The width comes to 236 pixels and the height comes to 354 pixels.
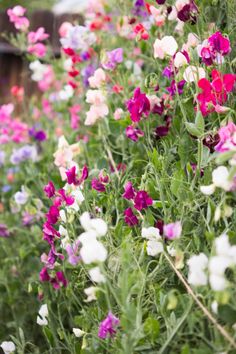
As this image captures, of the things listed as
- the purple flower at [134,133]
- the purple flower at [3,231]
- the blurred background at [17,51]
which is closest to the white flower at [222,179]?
the purple flower at [134,133]

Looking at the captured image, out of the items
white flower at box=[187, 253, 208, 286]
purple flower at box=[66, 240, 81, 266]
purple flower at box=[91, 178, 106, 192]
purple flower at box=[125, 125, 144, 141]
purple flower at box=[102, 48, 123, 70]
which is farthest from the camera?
purple flower at box=[102, 48, 123, 70]

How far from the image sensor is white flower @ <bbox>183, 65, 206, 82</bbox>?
1.24 metres

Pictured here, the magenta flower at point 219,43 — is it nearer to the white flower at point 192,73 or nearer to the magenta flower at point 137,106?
the white flower at point 192,73

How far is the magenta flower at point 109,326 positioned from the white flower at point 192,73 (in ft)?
1.87

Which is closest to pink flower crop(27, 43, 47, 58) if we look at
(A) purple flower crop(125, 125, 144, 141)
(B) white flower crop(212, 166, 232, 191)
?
(A) purple flower crop(125, 125, 144, 141)

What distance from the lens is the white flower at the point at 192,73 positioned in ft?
4.08

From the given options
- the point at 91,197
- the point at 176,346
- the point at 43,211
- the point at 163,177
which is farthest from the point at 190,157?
the point at 43,211

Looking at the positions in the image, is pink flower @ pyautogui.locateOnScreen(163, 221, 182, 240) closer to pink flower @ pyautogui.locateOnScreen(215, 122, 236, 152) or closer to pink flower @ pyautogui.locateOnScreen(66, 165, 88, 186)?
pink flower @ pyautogui.locateOnScreen(215, 122, 236, 152)

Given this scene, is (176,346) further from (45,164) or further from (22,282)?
(45,164)

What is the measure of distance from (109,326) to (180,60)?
0.63 meters

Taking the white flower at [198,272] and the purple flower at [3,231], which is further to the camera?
the purple flower at [3,231]

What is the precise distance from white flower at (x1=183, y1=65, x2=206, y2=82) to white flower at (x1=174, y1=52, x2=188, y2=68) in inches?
0.9

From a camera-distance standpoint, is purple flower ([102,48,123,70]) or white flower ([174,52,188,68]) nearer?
white flower ([174,52,188,68])

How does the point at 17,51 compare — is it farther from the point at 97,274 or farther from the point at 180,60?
the point at 97,274
